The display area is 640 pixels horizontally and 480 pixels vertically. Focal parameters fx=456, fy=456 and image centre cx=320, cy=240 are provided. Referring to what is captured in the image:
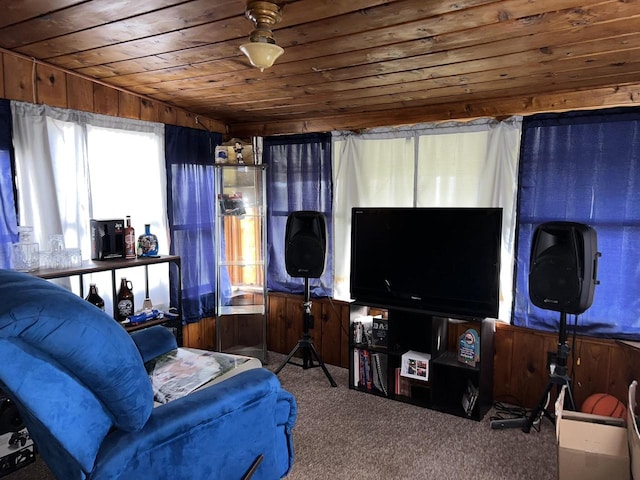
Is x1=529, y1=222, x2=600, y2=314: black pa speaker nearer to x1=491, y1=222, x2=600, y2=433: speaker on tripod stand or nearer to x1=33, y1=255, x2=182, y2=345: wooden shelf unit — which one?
x1=491, y1=222, x2=600, y2=433: speaker on tripod stand

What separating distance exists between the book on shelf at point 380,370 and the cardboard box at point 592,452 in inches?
50.5

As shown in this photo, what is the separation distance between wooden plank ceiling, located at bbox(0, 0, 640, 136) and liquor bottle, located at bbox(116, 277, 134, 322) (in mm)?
1392

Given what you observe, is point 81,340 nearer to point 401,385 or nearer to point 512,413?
point 401,385

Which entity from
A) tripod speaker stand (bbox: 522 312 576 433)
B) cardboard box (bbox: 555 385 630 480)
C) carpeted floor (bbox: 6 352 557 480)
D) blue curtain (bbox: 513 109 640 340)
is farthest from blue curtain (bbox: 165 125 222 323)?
cardboard box (bbox: 555 385 630 480)

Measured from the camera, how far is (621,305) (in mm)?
2746

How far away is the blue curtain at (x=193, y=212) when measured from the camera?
12.0 feet

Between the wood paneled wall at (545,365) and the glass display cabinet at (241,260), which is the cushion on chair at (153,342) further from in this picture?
the wood paneled wall at (545,365)

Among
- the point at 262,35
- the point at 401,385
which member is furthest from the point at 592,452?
the point at 262,35

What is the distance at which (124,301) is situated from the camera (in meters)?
3.14

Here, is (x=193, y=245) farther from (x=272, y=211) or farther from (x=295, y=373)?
(x=295, y=373)

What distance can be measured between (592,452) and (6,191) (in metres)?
3.35

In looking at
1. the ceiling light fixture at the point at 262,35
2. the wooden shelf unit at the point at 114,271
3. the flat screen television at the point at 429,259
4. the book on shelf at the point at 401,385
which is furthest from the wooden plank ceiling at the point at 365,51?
the book on shelf at the point at 401,385

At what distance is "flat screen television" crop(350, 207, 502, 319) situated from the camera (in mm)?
2863

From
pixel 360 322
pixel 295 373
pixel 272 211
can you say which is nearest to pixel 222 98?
pixel 272 211
